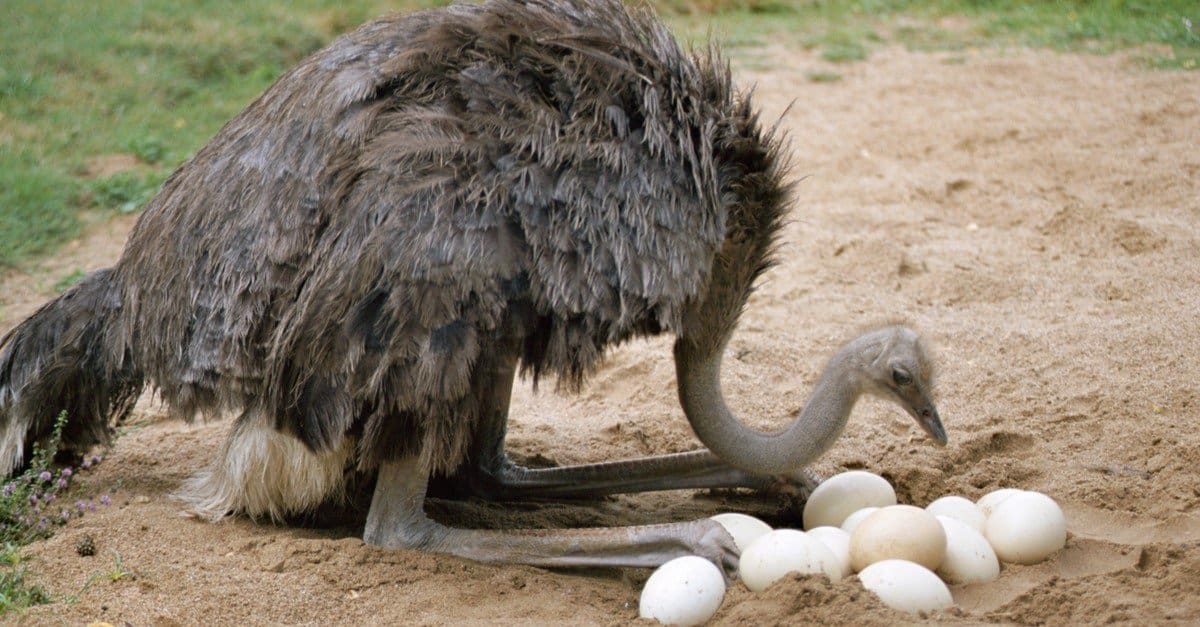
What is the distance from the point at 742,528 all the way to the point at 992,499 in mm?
723

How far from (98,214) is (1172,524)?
5.11m

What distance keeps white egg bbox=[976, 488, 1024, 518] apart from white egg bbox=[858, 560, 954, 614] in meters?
0.62

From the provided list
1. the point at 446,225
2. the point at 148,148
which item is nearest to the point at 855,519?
the point at 446,225

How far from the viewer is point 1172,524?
379 centimetres

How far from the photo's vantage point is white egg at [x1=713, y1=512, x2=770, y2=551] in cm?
377

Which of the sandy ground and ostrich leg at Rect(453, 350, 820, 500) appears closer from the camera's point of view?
the sandy ground

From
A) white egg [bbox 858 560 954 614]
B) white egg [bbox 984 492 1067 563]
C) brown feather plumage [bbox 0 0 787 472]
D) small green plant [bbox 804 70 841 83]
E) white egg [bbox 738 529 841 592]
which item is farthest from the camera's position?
small green plant [bbox 804 70 841 83]

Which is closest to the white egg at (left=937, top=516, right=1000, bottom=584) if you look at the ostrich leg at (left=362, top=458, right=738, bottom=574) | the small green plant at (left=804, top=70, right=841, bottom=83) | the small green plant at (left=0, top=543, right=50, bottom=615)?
the ostrich leg at (left=362, top=458, right=738, bottom=574)

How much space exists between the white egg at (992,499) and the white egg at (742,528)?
2.03 feet

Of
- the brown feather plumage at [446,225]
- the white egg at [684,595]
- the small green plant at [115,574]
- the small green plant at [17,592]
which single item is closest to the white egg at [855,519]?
the white egg at [684,595]

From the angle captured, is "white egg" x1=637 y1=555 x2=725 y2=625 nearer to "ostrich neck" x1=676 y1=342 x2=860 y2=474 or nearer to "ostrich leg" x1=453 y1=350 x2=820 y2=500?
"ostrich neck" x1=676 y1=342 x2=860 y2=474

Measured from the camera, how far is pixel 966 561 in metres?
3.53

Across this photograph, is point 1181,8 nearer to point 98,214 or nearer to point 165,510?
point 98,214

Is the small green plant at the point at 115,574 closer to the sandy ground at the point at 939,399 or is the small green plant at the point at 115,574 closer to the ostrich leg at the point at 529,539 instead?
the sandy ground at the point at 939,399
